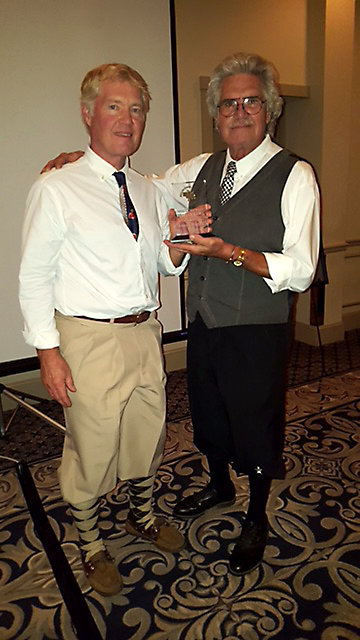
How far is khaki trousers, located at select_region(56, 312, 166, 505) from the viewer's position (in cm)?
149

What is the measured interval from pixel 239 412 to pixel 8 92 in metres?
1.96

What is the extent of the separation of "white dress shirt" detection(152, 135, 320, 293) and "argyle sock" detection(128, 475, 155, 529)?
33.5 inches

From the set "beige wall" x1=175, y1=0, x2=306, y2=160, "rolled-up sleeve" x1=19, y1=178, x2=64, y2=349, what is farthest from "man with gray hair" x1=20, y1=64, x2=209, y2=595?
"beige wall" x1=175, y1=0, x2=306, y2=160

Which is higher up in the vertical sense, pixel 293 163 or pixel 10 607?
pixel 293 163

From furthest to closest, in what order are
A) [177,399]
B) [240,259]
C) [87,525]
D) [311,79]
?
1. [311,79]
2. [177,399]
3. [87,525]
4. [240,259]

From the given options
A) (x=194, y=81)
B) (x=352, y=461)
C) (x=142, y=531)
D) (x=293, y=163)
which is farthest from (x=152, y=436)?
(x=194, y=81)

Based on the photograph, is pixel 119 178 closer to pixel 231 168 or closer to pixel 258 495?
pixel 231 168

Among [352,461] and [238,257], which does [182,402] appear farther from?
[238,257]

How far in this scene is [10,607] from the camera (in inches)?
62.0

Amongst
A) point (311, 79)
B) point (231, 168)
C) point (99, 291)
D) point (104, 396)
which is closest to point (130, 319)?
point (99, 291)

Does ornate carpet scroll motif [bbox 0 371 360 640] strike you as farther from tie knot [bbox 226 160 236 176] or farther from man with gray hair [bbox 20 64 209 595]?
tie knot [bbox 226 160 236 176]

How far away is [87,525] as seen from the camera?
5.28ft

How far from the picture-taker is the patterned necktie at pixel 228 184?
151 cm

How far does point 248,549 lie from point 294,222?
3.76 ft
